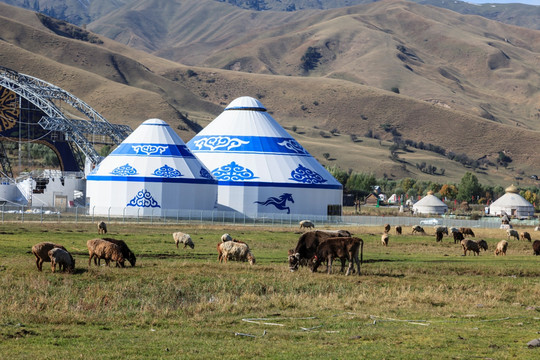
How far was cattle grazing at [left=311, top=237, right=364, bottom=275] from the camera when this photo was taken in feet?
106

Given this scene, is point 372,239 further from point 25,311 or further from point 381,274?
point 25,311

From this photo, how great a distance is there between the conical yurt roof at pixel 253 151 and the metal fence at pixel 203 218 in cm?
575

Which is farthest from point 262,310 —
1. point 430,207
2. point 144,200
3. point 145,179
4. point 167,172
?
point 430,207

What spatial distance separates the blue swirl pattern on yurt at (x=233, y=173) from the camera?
298 ft

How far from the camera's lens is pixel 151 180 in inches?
3312

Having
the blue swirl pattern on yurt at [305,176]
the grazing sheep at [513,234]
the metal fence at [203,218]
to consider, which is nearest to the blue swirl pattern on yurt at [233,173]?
the blue swirl pattern on yurt at [305,176]

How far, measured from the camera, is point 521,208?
138250 millimetres

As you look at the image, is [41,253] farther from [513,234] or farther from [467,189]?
[467,189]

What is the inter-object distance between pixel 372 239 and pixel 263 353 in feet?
140

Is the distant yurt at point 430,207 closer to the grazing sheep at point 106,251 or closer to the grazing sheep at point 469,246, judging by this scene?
the grazing sheep at point 469,246

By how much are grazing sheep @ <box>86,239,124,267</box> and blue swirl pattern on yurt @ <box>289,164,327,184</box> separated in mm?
58862

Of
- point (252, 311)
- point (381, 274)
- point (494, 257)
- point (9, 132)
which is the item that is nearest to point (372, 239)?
point (494, 257)

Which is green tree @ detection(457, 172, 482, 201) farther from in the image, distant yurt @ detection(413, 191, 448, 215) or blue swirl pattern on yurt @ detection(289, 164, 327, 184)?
blue swirl pattern on yurt @ detection(289, 164, 327, 184)

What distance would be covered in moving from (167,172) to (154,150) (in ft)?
11.5
